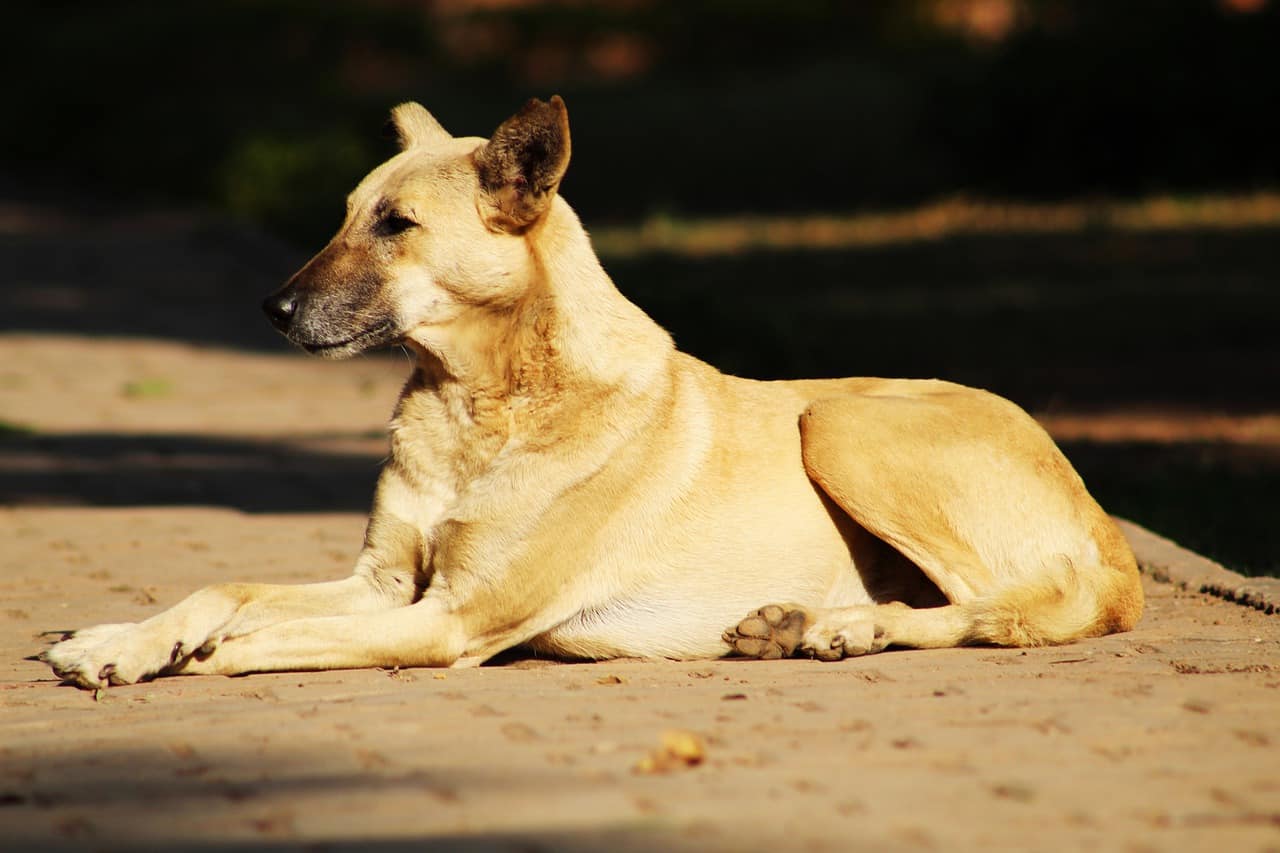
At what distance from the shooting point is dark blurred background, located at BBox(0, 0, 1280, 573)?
11359 millimetres

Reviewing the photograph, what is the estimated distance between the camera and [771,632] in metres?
5.34

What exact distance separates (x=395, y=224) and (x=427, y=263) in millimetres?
177

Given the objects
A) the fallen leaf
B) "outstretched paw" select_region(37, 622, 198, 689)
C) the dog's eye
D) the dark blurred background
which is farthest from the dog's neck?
the dark blurred background

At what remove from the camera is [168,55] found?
27.0 metres

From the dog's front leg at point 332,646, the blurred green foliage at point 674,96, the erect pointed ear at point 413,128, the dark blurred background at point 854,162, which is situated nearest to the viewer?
the dog's front leg at point 332,646

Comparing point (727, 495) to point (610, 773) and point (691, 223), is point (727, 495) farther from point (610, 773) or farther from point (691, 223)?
point (691, 223)

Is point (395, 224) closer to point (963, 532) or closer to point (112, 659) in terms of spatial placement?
point (112, 659)

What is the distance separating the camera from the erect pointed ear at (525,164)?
5.11 m

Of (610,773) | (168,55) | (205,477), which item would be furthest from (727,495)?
(168,55)

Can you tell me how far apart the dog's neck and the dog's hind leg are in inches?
32.3

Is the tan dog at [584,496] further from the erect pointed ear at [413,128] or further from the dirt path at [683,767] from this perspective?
the erect pointed ear at [413,128]

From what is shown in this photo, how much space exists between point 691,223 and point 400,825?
54.3 feet

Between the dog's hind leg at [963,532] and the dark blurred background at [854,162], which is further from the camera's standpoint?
the dark blurred background at [854,162]

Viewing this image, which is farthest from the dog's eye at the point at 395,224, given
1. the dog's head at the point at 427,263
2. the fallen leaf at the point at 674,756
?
the fallen leaf at the point at 674,756
